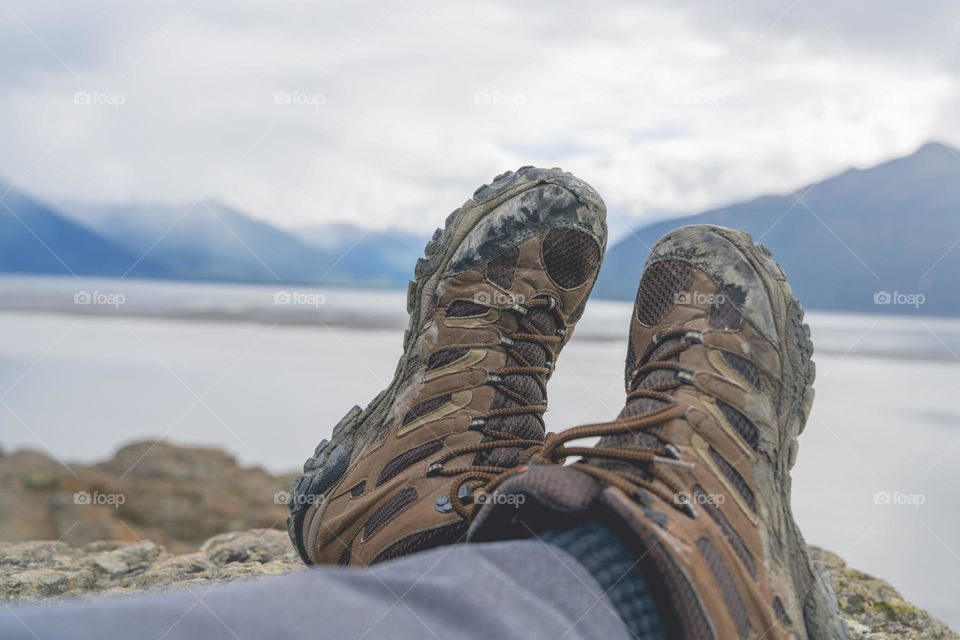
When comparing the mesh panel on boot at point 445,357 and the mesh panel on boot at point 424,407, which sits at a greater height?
the mesh panel on boot at point 445,357

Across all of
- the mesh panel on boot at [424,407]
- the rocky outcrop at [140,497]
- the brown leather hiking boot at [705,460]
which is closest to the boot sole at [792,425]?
the brown leather hiking boot at [705,460]

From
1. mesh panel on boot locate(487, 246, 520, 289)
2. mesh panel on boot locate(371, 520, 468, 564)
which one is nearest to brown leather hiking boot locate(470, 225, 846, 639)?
mesh panel on boot locate(371, 520, 468, 564)

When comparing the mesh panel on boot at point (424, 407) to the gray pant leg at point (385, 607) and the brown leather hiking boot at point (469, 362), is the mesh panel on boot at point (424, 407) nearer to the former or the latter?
the brown leather hiking boot at point (469, 362)

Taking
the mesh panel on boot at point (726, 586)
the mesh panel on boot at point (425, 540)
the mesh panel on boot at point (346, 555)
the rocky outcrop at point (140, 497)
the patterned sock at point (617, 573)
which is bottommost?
the rocky outcrop at point (140, 497)

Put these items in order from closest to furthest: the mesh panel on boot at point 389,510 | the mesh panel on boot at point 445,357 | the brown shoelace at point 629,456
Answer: the brown shoelace at point 629,456
the mesh panel on boot at point 389,510
the mesh panel on boot at point 445,357

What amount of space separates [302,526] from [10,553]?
1023 mm

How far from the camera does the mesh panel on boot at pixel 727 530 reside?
115 cm

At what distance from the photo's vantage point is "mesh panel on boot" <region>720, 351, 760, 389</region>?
61.2 inches

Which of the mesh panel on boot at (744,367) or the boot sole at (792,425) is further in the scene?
the mesh panel on boot at (744,367)

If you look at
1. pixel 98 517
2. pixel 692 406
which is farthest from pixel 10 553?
pixel 692 406

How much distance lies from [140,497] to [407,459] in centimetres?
262

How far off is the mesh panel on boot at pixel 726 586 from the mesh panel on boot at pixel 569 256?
0.99 metres

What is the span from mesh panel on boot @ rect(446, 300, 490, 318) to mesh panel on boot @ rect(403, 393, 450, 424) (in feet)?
0.81

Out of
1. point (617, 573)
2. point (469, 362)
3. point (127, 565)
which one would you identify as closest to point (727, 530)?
point (617, 573)
